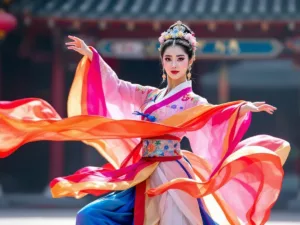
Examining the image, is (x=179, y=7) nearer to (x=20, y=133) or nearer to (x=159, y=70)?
(x=159, y=70)

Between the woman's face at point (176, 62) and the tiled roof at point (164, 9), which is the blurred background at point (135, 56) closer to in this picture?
the tiled roof at point (164, 9)

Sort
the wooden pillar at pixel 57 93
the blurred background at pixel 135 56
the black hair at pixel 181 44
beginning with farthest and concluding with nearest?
1. the wooden pillar at pixel 57 93
2. the blurred background at pixel 135 56
3. the black hair at pixel 181 44

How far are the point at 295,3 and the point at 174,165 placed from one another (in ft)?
29.1

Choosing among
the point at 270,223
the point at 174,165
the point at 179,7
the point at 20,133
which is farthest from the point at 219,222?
the point at 179,7

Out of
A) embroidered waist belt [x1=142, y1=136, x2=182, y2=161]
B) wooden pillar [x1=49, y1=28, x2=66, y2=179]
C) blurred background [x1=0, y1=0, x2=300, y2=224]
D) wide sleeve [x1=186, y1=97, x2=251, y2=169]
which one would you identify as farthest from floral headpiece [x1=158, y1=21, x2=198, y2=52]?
wooden pillar [x1=49, y1=28, x2=66, y2=179]

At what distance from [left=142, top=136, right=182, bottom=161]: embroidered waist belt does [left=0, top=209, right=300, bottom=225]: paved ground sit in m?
5.51

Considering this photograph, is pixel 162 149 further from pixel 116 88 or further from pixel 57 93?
pixel 57 93

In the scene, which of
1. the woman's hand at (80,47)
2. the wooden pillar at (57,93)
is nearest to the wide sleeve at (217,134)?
the woman's hand at (80,47)

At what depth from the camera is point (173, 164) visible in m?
6.04

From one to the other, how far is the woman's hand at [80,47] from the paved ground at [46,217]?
17.2ft

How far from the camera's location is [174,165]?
6.03 metres

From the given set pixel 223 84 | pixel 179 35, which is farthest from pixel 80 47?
pixel 223 84

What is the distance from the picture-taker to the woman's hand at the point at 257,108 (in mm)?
5754

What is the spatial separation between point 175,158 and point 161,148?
112 mm
